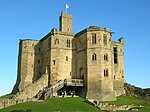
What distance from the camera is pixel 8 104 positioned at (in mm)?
50188

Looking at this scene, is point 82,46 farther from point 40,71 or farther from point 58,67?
point 40,71

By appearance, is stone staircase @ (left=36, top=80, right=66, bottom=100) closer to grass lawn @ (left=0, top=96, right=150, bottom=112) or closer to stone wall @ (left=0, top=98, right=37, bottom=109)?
grass lawn @ (left=0, top=96, right=150, bottom=112)

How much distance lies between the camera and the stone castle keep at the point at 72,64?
190ft

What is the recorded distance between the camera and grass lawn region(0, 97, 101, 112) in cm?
4420

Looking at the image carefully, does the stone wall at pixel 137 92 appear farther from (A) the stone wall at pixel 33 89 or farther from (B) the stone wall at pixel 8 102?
(B) the stone wall at pixel 8 102

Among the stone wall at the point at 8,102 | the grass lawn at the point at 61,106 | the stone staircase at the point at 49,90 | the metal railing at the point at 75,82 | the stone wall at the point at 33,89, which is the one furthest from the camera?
the metal railing at the point at 75,82

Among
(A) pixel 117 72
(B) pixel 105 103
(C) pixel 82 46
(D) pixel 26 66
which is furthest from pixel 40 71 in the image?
(B) pixel 105 103

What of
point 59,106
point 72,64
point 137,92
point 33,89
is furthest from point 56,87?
point 137,92

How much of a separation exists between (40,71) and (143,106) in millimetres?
28795

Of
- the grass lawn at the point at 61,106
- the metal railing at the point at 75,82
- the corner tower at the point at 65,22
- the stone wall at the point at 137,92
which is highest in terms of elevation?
the corner tower at the point at 65,22

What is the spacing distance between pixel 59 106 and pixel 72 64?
1826 cm

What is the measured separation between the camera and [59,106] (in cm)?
4728

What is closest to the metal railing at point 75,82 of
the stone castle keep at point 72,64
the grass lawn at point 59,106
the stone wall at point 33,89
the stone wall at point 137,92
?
the stone castle keep at point 72,64

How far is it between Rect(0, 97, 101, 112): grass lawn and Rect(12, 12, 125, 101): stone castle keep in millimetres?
5130
